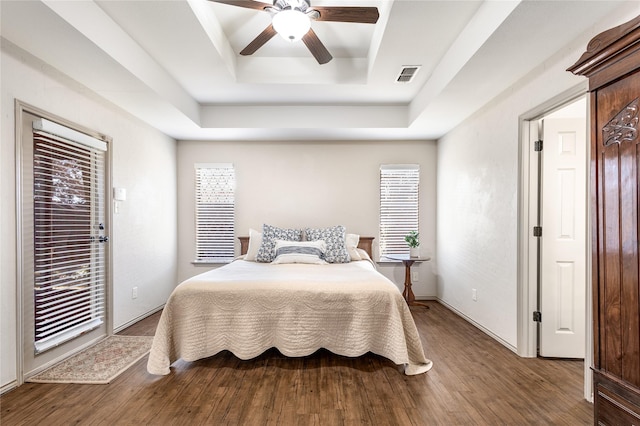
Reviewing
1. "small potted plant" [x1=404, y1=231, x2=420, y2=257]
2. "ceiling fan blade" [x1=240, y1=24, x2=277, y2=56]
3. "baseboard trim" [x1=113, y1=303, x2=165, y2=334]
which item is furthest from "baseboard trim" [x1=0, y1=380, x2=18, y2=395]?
"small potted plant" [x1=404, y1=231, x2=420, y2=257]

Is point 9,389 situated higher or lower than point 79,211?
lower

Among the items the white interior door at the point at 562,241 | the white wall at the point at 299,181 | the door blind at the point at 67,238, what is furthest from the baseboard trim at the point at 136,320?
the white interior door at the point at 562,241

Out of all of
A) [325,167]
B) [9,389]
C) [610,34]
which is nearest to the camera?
[610,34]

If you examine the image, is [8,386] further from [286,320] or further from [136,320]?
[286,320]

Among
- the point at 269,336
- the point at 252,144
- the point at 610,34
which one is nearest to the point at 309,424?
the point at 269,336

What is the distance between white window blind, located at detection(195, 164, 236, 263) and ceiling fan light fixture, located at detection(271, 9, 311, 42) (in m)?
2.99

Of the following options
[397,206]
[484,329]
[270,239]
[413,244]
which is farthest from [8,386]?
[397,206]

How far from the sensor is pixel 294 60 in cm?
350

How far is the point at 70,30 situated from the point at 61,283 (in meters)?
1.96

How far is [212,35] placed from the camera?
8.86 feet

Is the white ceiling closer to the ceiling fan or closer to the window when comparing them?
the ceiling fan

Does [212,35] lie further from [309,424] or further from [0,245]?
[309,424]

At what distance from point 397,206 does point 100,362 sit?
395 cm

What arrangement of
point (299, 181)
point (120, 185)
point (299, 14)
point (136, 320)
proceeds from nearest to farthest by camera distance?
point (299, 14) < point (120, 185) < point (136, 320) < point (299, 181)
